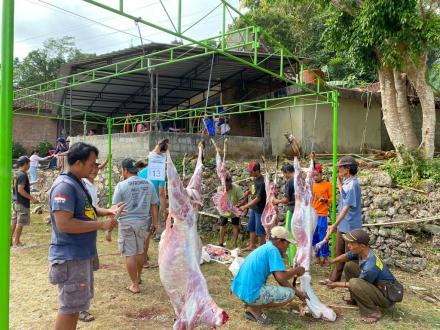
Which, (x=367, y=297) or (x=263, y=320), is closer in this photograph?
(x=263, y=320)

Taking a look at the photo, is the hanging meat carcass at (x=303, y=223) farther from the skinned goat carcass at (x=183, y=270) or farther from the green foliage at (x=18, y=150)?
the green foliage at (x=18, y=150)

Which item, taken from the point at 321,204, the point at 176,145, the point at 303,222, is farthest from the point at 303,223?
the point at 176,145

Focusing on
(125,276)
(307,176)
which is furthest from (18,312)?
(307,176)

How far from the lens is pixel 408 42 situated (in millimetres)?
8359

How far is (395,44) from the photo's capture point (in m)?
8.43

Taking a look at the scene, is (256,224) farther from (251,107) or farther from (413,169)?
(251,107)

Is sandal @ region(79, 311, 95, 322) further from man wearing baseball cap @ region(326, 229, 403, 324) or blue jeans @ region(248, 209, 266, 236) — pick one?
blue jeans @ region(248, 209, 266, 236)

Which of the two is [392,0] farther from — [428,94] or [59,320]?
[59,320]

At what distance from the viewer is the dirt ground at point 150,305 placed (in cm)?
407

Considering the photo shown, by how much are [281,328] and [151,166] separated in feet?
9.91

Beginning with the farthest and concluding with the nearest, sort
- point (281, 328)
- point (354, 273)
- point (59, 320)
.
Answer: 1. point (354, 273)
2. point (281, 328)
3. point (59, 320)

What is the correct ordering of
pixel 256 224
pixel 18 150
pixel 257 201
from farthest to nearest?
pixel 18 150, pixel 256 224, pixel 257 201

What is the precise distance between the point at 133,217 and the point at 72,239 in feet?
6.51

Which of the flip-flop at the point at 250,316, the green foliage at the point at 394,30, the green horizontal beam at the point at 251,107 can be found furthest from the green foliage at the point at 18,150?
the flip-flop at the point at 250,316
